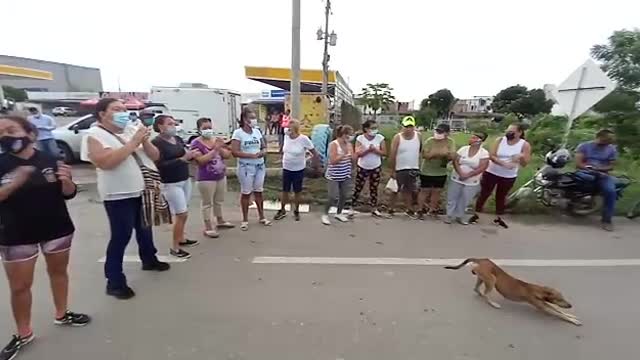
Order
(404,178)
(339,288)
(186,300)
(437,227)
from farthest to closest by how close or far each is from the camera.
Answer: (404,178), (437,227), (339,288), (186,300)

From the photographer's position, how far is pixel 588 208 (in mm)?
6258

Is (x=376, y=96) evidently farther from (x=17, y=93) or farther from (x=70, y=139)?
(x=17, y=93)

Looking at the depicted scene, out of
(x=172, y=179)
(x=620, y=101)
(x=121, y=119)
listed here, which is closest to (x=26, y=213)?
(x=121, y=119)

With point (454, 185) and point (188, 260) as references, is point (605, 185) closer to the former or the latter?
point (454, 185)

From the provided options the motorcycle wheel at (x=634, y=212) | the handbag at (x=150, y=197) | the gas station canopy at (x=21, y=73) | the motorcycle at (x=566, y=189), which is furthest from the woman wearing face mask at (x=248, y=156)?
the gas station canopy at (x=21, y=73)

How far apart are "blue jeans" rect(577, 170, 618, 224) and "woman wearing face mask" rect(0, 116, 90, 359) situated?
660cm

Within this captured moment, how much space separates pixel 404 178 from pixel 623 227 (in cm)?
326

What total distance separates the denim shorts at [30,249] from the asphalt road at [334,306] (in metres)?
0.63

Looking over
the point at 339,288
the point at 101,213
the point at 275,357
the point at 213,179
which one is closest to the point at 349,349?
the point at 275,357

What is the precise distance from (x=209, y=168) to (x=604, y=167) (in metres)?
5.65

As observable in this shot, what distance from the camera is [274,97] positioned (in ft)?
102

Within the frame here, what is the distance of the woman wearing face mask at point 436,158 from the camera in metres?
5.91

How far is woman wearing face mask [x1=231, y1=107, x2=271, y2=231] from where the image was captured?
5539 mm

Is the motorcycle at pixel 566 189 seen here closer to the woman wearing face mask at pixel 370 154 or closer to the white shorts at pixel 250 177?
the woman wearing face mask at pixel 370 154
